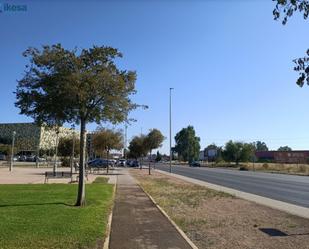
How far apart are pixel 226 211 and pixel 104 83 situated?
620 cm

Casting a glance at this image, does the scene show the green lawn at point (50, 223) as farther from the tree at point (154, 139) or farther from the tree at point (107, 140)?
the tree at point (154, 139)

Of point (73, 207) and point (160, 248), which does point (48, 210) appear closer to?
point (73, 207)

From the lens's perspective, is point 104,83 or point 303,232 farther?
point 104,83

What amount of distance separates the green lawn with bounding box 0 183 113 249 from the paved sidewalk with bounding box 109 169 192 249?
1.27 feet

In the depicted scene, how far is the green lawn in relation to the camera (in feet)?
30.7

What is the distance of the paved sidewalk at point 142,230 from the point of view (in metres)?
9.67

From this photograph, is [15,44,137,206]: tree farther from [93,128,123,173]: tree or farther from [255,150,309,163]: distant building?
[255,150,309,163]: distant building

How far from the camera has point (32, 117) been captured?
1631 cm

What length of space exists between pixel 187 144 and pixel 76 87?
16251 centimetres

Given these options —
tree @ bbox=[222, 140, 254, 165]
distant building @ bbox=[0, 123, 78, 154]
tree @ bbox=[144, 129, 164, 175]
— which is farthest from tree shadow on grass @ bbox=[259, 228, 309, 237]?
distant building @ bbox=[0, 123, 78, 154]

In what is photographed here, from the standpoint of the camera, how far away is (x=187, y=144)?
17662 centimetres

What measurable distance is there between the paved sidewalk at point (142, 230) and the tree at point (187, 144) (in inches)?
6091

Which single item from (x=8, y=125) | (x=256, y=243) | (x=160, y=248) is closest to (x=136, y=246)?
(x=160, y=248)

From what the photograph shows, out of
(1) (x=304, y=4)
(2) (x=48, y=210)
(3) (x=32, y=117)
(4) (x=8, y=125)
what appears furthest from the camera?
(4) (x=8, y=125)
